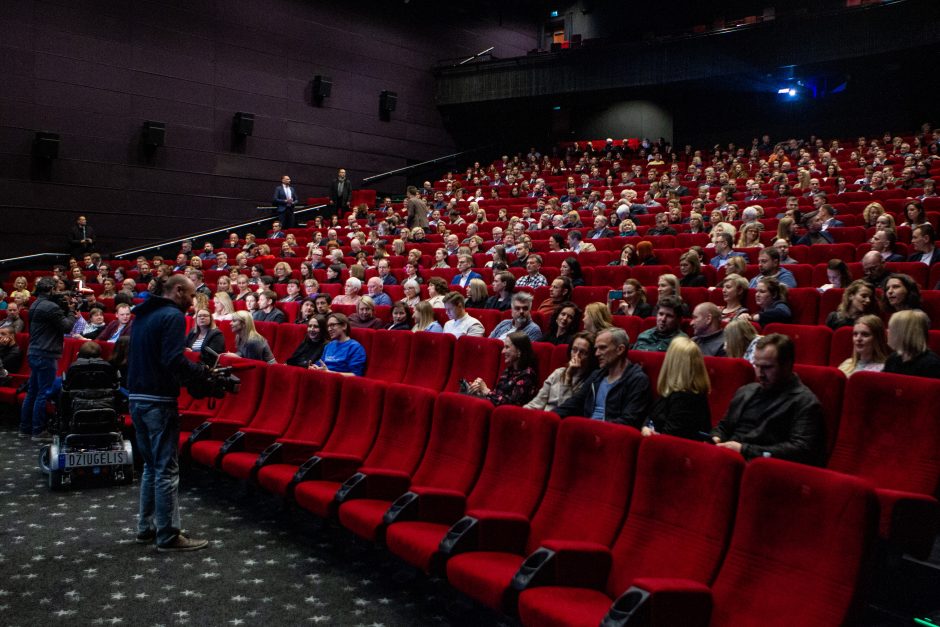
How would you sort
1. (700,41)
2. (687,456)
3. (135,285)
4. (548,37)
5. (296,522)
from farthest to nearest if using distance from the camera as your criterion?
(548,37) < (700,41) < (135,285) < (296,522) < (687,456)

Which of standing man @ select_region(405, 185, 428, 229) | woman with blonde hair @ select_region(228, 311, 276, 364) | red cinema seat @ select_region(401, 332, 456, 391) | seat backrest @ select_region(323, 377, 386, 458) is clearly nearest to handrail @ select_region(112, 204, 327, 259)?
standing man @ select_region(405, 185, 428, 229)

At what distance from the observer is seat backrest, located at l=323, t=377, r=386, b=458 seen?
2.49m

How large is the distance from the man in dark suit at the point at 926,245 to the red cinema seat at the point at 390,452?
217 cm

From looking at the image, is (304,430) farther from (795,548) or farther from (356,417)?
(795,548)

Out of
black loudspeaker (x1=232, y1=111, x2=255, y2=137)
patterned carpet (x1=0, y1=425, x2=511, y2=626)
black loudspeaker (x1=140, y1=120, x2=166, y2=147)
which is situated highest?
black loudspeaker (x1=232, y1=111, x2=255, y2=137)

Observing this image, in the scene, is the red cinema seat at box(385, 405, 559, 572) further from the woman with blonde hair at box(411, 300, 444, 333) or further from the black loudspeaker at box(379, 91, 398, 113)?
the black loudspeaker at box(379, 91, 398, 113)

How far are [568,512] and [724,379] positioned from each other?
65 centimetres

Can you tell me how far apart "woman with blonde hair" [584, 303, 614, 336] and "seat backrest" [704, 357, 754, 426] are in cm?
45

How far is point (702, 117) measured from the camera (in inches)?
428

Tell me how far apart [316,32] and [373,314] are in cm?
660

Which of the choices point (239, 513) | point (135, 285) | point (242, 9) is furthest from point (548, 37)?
point (239, 513)

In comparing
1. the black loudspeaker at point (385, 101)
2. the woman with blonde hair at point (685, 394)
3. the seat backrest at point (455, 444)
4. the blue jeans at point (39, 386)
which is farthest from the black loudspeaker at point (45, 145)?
the woman with blonde hair at point (685, 394)

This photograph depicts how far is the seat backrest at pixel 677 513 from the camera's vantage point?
4.76 ft

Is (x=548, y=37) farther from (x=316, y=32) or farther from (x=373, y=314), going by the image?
(x=373, y=314)
